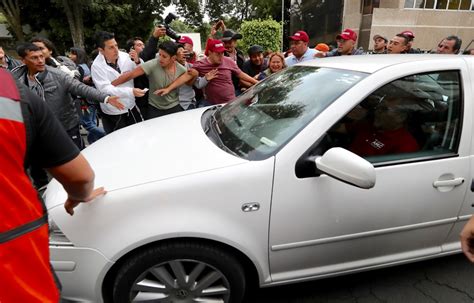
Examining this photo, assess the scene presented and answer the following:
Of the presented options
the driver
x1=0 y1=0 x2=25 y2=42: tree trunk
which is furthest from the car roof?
x1=0 y1=0 x2=25 y2=42: tree trunk

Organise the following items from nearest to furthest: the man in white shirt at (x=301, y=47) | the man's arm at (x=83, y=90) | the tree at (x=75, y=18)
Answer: the man's arm at (x=83, y=90) → the man in white shirt at (x=301, y=47) → the tree at (x=75, y=18)

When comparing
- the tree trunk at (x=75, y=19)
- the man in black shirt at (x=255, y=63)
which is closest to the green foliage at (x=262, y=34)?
the tree trunk at (x=75, y=19)

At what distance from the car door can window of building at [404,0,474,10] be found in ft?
78.0

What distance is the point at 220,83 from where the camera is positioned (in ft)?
13.4

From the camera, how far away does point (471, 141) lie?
6.46 ft

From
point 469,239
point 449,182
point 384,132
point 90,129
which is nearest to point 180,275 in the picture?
point 469,239

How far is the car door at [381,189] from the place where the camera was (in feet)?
5.74

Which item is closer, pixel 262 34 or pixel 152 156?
pixel 152 156

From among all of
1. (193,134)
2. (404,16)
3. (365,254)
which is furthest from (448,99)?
(404,16)

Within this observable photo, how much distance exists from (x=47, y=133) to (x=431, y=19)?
86.6ft

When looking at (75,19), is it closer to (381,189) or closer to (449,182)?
(381,189)

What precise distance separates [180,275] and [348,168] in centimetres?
102

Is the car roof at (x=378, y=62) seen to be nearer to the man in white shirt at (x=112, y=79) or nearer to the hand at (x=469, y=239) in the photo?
the hand at (x=469, y=239)

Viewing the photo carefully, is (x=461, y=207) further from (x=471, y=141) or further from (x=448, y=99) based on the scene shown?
(x=448, y=99)
